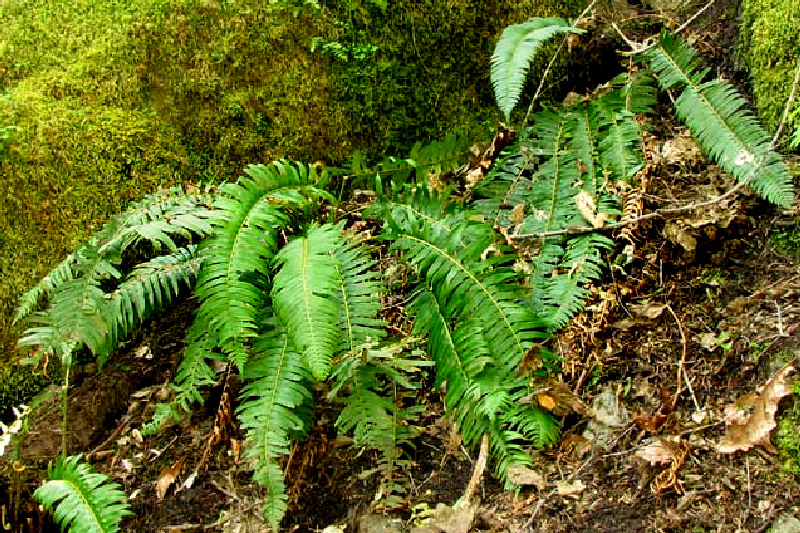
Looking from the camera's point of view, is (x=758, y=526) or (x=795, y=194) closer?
(x=758, y=526)

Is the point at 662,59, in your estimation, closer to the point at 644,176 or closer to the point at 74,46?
the point at 644,176

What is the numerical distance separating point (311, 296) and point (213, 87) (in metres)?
1.76

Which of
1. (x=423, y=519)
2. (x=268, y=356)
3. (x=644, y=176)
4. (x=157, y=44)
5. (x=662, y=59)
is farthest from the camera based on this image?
(x=157, y=44)

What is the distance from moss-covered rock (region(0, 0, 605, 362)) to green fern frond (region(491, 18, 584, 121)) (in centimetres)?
54

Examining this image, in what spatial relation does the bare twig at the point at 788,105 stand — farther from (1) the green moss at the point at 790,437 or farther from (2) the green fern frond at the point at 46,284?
(2) the green fern frond at the point at 46,284

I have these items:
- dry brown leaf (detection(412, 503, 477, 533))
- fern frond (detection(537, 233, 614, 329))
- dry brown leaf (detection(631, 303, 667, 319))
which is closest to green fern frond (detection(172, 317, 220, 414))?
dry brown leaf (detection(412, 503, 477, 533))

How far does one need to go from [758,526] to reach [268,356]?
1858 millimetres

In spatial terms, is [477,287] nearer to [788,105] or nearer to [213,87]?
[788,105]

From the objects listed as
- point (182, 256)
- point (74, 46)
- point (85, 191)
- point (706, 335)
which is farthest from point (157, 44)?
point (706, 335)

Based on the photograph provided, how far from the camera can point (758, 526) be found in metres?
2.10

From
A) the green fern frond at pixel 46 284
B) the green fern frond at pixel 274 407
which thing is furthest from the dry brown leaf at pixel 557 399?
the green fern frond at pixel 46 284

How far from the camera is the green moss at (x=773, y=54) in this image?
119 inches

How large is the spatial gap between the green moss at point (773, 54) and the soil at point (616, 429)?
0.27m

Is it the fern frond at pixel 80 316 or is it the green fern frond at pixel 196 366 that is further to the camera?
the green fern frond at pixel 196 366
